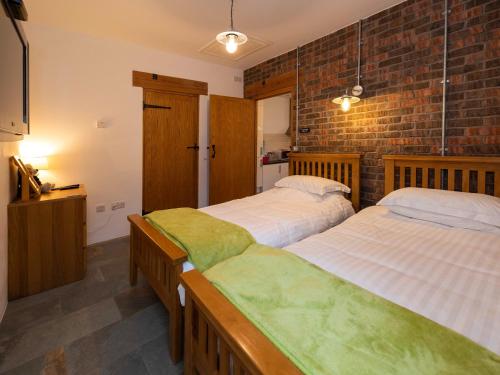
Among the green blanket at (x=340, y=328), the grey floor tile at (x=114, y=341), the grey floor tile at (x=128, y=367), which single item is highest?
the green blanket at (x=340, y=328)

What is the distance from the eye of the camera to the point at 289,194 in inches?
115

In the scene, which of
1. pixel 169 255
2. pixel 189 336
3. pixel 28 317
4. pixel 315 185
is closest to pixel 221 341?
pixel 189 336

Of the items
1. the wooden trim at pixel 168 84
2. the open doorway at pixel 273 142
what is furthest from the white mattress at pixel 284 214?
the wooden trim at pixel 168 84

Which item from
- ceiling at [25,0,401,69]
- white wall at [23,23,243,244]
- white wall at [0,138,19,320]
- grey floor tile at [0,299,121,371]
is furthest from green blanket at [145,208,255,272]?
ceiling at [25,0,401,69]

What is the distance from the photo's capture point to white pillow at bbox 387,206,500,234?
1.74 metres

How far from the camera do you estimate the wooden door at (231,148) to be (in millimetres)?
3986

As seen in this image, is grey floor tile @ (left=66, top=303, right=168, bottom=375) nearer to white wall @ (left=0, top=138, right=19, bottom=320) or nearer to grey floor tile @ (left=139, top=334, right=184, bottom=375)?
grey floor tile @ (left=139, top=334, right=184, bottom=375)

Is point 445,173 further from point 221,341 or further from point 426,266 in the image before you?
point 221,341

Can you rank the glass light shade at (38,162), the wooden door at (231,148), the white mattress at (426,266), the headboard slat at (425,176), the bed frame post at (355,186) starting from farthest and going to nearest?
the wooden door at (231,148), the bed frame post at (355,186), the glass light shade at (38,162), the headboard slat at (425,176), the white mattress at (426,266)

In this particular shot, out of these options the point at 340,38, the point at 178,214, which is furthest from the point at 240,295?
the point at 340,38

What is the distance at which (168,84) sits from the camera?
3656 millimetres

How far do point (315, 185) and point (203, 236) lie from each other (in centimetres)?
154

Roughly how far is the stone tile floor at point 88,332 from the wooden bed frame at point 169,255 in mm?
174

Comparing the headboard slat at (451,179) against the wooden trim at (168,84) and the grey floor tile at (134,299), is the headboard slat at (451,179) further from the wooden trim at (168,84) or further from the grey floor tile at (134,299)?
the wooden trim at (168,84)
